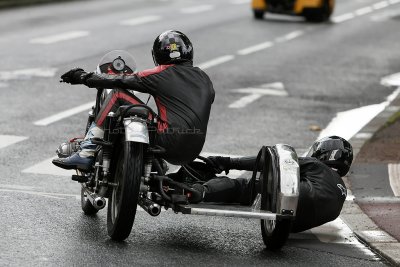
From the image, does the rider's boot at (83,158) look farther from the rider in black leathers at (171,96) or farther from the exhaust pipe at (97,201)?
the exhaust pipe at (97,201)

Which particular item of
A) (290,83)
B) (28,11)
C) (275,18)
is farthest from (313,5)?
(290,83)

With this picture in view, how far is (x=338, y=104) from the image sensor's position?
17828 mm

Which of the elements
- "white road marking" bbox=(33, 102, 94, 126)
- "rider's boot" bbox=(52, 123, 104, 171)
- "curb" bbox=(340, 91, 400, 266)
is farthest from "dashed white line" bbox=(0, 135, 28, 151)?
"rider's boot" bbox=(52, 123, 104, 171)

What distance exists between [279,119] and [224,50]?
8.67m

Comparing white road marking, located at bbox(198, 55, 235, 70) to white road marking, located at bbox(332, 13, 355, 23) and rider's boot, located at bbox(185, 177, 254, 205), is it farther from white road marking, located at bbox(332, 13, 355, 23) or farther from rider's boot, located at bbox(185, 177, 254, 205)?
rider's boot, located at bbox(185, 177, 254, 205)

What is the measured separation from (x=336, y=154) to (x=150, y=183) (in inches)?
59.7

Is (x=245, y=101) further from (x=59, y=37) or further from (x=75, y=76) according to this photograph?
(x=59, y=37)

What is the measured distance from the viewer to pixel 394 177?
11930 mm

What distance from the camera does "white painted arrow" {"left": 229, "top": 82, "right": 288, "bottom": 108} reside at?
17.8m

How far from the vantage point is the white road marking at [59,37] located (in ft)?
81.1

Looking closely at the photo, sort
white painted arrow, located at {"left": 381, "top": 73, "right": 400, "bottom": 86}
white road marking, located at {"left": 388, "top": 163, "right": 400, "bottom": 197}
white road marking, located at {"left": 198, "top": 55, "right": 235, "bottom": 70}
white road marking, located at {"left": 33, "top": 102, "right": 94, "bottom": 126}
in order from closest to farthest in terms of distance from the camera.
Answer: white road marking, located at {"left": 388, "top": 163, "right": 400, "bottom": 197} < white road marking, located at {"left": 33, "top": 102, "right": 94, "bottom": 126} < white painted arrow, located at {"left": 381, "top": 73, "right": 400, "bottom": 86} < white road marking, located at {"left": 198, "top": 55, "right": 235, "bottom": 70}

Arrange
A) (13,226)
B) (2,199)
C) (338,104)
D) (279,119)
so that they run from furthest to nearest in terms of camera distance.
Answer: (338,104) → (279,119) → (2,199) → (13,226)

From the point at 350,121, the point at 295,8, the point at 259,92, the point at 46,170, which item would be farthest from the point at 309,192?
the point at 295,8

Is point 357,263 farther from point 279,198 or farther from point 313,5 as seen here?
point 313,5
